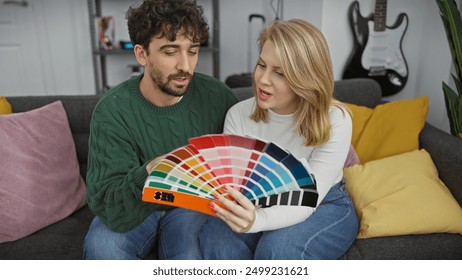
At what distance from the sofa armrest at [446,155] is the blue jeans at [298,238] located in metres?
0.41

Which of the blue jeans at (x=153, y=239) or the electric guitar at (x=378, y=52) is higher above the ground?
the electric guitar at (x=378, y=52)

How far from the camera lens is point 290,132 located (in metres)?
1.02

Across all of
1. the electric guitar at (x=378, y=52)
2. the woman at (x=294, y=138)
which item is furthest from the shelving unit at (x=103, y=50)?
the woman at (x=294, y=138)

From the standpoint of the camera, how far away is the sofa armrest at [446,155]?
127 cm

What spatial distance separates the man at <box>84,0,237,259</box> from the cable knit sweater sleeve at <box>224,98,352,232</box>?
82 millimetres

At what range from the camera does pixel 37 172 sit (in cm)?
128

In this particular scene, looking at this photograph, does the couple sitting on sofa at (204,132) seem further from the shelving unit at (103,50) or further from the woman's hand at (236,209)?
the shelving unit at (103,50)

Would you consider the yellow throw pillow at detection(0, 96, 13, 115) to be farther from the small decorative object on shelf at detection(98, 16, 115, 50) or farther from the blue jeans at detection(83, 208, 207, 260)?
the small decorative object on shelf at detection(98, 16, 115, 50)

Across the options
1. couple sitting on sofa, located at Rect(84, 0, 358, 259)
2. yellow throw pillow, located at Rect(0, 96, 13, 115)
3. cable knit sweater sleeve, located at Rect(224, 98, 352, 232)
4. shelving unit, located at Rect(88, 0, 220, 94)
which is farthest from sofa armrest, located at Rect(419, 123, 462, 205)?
shelving unit, located at Rect(88, 0, 220, 94)

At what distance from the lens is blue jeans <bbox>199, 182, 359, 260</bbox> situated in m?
0.96

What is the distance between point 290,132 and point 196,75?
32 centimetres

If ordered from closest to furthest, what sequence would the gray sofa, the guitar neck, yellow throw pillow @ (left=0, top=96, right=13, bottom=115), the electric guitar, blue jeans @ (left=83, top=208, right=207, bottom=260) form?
blue jeans @ (left=83, top=208, right=207, bottom=260) < the gray sofa < yellow throw pillow @ (left=0, top=96, right=13, bottom=115) < the guitar neck < the electric guitar

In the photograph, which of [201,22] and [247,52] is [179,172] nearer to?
[201,22]

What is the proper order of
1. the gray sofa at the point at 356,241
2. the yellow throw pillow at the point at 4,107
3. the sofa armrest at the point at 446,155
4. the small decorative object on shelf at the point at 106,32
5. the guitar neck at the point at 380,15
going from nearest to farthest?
the gray sofa at the point at 356,241, the sofa armrest at the point at 446,155, the yellow throw pillow at the point at 4,107, the guitar neck at the point at 380,15, the small decorative object on shelf at the point at 106,32
